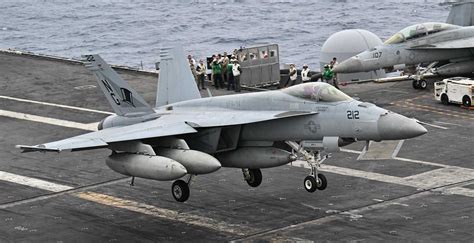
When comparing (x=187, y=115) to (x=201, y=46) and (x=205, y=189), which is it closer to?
(x=205, y=189)

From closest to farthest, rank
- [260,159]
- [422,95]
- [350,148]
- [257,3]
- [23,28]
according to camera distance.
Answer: [260,159] → [350,148] → [422,95] → [23,28] → [257,3]

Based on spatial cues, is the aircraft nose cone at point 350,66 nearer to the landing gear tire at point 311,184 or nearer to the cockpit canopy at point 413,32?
the cockpit canopy at point 413,32

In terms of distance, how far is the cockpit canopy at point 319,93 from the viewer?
1142 inches

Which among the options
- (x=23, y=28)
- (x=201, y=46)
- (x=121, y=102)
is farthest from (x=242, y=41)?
(x=121, y=102)

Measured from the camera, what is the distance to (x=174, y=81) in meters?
33.3

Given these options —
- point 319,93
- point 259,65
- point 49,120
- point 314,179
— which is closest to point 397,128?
point 319,93

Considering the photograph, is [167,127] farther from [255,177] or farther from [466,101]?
[466,101]

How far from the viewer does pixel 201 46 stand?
98.8m

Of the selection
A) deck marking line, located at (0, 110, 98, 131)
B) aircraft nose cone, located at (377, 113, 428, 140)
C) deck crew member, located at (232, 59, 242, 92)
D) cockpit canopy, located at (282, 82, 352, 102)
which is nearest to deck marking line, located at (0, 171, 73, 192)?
deck marking line, located at (0, 110, 98, 131)

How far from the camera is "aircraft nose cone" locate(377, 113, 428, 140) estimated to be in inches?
1084

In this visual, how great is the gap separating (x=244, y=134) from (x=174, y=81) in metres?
4.27

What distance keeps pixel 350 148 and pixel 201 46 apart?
61160 millimetres

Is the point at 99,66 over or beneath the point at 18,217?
over

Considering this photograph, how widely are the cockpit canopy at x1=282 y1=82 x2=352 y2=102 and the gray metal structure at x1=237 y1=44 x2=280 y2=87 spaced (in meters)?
21.7
